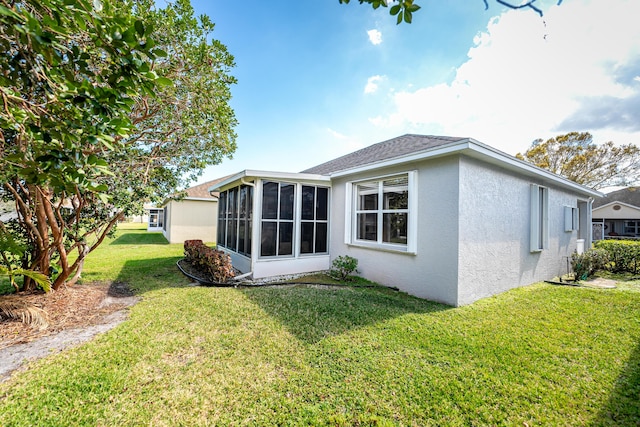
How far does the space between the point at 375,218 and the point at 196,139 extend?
5.16 m

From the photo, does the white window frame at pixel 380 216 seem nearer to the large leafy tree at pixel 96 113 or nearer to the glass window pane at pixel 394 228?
the glass window pane at pixel 394 228

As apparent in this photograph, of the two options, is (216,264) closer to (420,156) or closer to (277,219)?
(277,219)

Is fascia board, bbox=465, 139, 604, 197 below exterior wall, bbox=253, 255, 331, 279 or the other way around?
the other way around

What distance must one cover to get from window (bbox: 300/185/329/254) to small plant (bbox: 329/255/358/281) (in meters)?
1.04

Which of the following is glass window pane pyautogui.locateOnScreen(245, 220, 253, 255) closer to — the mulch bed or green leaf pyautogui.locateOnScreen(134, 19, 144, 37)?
the mulch bed

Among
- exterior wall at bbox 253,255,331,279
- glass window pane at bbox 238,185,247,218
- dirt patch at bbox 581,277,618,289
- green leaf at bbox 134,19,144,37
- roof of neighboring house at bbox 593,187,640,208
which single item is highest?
roof of neighboring house at bbox 593,187,640,208

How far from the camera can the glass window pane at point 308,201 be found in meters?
7.93

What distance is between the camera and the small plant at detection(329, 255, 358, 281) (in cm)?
718

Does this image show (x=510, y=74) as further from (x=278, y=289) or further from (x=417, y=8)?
(x=278, y=289)

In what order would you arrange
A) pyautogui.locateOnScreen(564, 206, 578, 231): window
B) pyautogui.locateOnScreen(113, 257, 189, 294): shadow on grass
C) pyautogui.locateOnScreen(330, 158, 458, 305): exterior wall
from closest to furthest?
pyautogui.locateOnScreen(330, 158, 458, 305): exterior wall
pyautogui.locateOnScreen(113, 257, 189, 294): shadow on grass
pyautogui.locateOnScreen(564, 206, 578, 231): window

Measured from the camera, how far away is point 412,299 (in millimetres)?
5629

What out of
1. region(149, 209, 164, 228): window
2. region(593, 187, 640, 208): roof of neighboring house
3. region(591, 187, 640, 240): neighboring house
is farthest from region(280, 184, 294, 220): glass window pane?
region(593, 187, 640, 208): roof of neighboring house

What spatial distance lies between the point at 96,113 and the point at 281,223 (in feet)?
19.8

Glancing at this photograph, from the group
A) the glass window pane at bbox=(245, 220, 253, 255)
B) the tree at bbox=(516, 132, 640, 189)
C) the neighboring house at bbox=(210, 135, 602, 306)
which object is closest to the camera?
the neighboring house at bbox=(210, 135, 602, 306)
